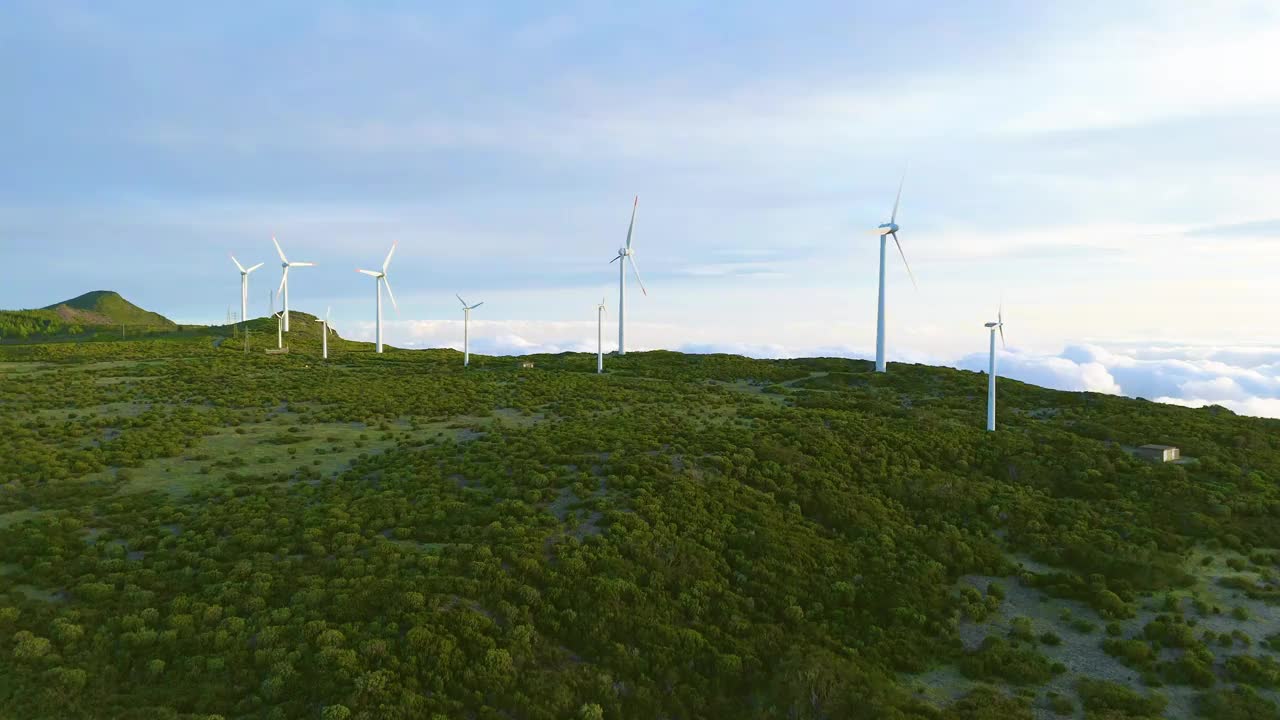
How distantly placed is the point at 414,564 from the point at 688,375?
261 ft

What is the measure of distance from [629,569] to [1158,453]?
54905mm

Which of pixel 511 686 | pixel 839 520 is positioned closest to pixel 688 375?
pixel 839 520

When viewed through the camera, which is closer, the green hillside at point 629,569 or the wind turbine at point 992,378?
the green hillside at point 629,569

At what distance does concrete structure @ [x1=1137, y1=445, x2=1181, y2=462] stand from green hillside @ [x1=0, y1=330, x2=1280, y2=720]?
2393 mm

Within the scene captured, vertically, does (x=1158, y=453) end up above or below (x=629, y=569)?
above

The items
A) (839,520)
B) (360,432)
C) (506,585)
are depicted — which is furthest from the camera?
(360,432)

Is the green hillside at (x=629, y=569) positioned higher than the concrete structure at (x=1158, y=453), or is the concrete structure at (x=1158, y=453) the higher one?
the concrete structure at (x=1158, y=453)

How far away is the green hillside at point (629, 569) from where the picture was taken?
2970 centimetres

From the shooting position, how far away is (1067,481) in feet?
196

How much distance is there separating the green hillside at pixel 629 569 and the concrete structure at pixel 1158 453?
2393mm

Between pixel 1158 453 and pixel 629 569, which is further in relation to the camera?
pixel 1158 453

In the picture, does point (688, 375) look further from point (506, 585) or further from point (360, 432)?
point (506, 585)

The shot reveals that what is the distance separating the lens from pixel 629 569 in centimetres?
3847

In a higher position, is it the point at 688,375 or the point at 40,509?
the point at 688,375
